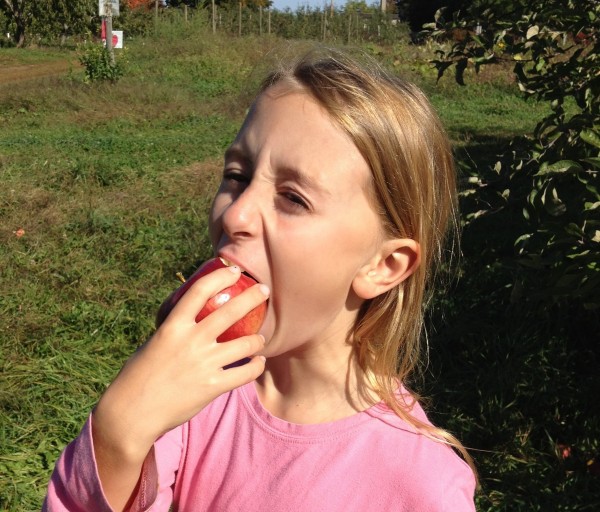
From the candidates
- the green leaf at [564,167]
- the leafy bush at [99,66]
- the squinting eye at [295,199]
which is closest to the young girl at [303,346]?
the squinting eye at [295,199]

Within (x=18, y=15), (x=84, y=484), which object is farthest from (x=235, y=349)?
(x=18, y=15)

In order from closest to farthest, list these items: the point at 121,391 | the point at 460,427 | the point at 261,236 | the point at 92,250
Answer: the point at 121,391 → the point at 261,236 → the point at 460,427 → the point at 92,250

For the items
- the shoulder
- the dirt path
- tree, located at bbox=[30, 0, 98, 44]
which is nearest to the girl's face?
the shoulder

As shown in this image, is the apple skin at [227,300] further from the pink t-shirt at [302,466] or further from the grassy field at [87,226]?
the grassy field at [87,226]

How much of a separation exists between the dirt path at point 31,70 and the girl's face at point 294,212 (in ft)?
54.2

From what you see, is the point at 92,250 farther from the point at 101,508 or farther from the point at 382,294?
the point at 101,508

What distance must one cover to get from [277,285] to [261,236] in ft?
0.28

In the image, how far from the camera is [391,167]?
1.35 m

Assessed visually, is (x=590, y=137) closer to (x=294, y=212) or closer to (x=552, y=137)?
(x=552, y=137)

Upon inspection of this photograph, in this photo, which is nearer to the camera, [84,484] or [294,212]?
[84,484]

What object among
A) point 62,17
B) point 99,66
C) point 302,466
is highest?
point 62,17

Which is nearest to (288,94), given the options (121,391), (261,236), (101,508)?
(261,236)

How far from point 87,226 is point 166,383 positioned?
166 inches

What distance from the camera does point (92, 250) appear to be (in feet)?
15.1
